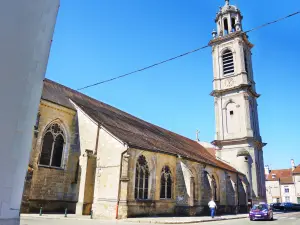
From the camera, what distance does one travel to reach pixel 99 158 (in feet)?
49.9

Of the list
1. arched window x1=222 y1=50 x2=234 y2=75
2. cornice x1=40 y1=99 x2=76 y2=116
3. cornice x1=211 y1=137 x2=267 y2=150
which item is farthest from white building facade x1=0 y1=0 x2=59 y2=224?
arched window x1=222 y1=50 x2=234 y2=75

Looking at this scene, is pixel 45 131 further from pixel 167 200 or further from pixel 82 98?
pixel 167 200

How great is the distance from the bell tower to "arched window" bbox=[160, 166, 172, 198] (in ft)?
44.6

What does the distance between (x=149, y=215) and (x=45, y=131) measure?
820cm

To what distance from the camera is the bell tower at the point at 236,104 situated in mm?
28234

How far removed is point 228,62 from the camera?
32688 millimetres

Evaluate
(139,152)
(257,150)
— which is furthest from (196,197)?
(257,150)

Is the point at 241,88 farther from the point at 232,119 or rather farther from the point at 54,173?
the point at 54,173

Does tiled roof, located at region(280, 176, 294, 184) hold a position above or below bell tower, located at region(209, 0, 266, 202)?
below

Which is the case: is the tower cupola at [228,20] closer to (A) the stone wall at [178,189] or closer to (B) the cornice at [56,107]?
(A) the stone wall at [178,189]

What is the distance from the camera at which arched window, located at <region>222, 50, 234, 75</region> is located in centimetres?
3219

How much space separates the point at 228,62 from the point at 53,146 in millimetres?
25102

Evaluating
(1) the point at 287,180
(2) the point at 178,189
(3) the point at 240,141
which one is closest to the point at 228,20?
(3) the point at 240,141

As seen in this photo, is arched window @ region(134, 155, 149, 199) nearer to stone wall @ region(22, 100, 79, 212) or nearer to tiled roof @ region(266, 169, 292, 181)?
stone wall @ region(22, 100, 79, 212)
